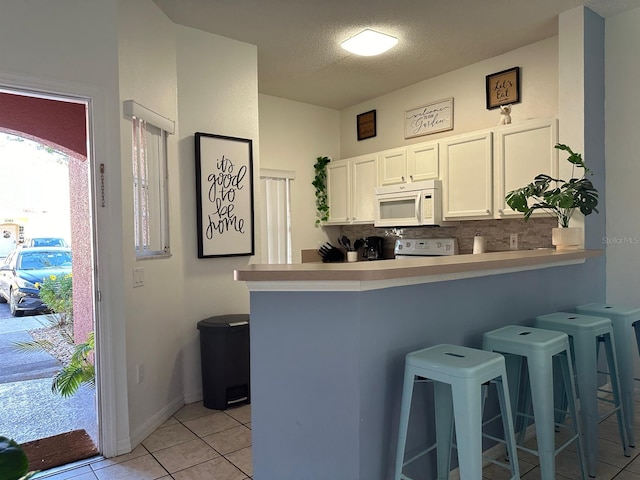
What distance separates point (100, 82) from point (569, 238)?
3.00 m

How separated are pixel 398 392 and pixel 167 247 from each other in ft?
6.22

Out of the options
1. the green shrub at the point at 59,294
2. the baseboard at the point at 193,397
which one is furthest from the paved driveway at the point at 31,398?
the baseboard at the point at 193,397

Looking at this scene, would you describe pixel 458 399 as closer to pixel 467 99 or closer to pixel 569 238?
pixel 569 238

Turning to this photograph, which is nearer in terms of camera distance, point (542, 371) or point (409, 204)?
point (542, 371)

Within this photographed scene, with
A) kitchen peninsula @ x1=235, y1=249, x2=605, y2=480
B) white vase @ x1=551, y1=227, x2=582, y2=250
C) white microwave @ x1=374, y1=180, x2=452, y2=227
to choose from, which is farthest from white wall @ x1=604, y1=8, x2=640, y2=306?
kitchen peninsula @ x1=235, y1=249, x2=605, y2=480

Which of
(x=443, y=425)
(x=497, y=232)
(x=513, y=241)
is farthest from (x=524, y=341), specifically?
(x=497, y=232)

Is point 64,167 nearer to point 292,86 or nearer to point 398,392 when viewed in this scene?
point 292,86

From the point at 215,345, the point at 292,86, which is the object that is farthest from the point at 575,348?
the point at 292,86

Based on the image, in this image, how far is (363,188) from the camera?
490cm

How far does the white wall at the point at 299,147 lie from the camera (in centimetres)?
493

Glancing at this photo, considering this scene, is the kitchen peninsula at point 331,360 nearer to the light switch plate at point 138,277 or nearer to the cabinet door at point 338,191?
the light switch plate at point 138,277

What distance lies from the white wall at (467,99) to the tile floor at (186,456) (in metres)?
3.23

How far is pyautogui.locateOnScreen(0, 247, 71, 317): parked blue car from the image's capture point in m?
3.43

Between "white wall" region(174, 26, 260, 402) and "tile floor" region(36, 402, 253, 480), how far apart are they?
45 centimetres
